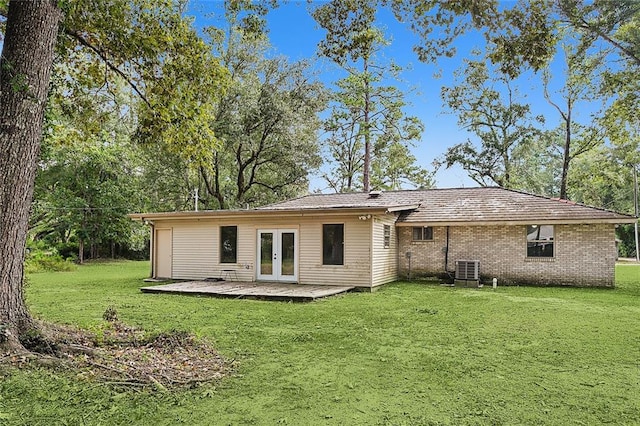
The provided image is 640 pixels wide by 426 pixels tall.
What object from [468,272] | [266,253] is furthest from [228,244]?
[468,272]

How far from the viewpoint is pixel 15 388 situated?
12.3 feet

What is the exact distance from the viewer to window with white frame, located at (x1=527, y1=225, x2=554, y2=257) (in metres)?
13.3

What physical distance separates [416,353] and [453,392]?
138cm

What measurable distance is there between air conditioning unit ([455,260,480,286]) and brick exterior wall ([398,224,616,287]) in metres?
0.80

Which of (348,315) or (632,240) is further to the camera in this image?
(632,240)

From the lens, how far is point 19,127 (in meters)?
4.69

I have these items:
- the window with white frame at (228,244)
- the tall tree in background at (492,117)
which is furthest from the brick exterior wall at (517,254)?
the tall tree in background at (492,117)

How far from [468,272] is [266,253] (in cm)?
599

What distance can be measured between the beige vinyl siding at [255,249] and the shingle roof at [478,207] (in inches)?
23.2

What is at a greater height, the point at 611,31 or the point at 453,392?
the point at 611,31

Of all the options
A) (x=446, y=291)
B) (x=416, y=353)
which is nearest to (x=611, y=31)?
(x=446, y=291)

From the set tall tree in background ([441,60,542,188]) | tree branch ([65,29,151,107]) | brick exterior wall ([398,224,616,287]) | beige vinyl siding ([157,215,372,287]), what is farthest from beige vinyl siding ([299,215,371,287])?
tall tree in background ([441,60,542,188])

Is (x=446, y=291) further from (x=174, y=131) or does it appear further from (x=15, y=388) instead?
(x=15, y=388)

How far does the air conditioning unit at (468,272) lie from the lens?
515 inches
